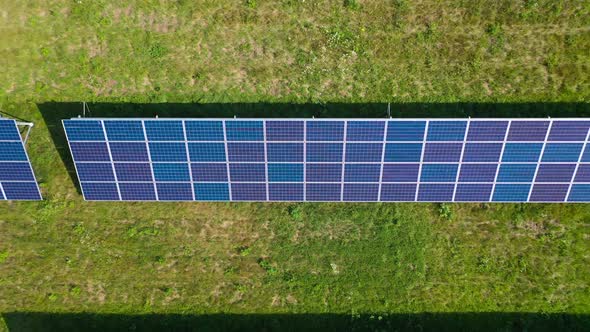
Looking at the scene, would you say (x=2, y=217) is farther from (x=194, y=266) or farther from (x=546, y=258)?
(x=546, y=258)

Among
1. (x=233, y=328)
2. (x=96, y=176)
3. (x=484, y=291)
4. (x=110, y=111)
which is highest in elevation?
(x=110, y=111)

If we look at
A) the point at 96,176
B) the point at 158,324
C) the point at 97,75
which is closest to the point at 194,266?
the point at 158,324

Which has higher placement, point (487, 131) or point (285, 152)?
point (487, 131)

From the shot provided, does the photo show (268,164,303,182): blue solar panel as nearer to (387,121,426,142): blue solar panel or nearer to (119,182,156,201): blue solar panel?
(387,121,426,142): blue solar panel

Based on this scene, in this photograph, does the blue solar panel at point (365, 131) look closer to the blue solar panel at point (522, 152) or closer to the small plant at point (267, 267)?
the blue solar panel at point (522, 152)

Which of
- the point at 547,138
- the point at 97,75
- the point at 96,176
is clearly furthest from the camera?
the point at 97,75

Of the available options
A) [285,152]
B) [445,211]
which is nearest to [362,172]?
[285,152]

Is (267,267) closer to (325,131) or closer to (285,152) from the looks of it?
(285,152)
